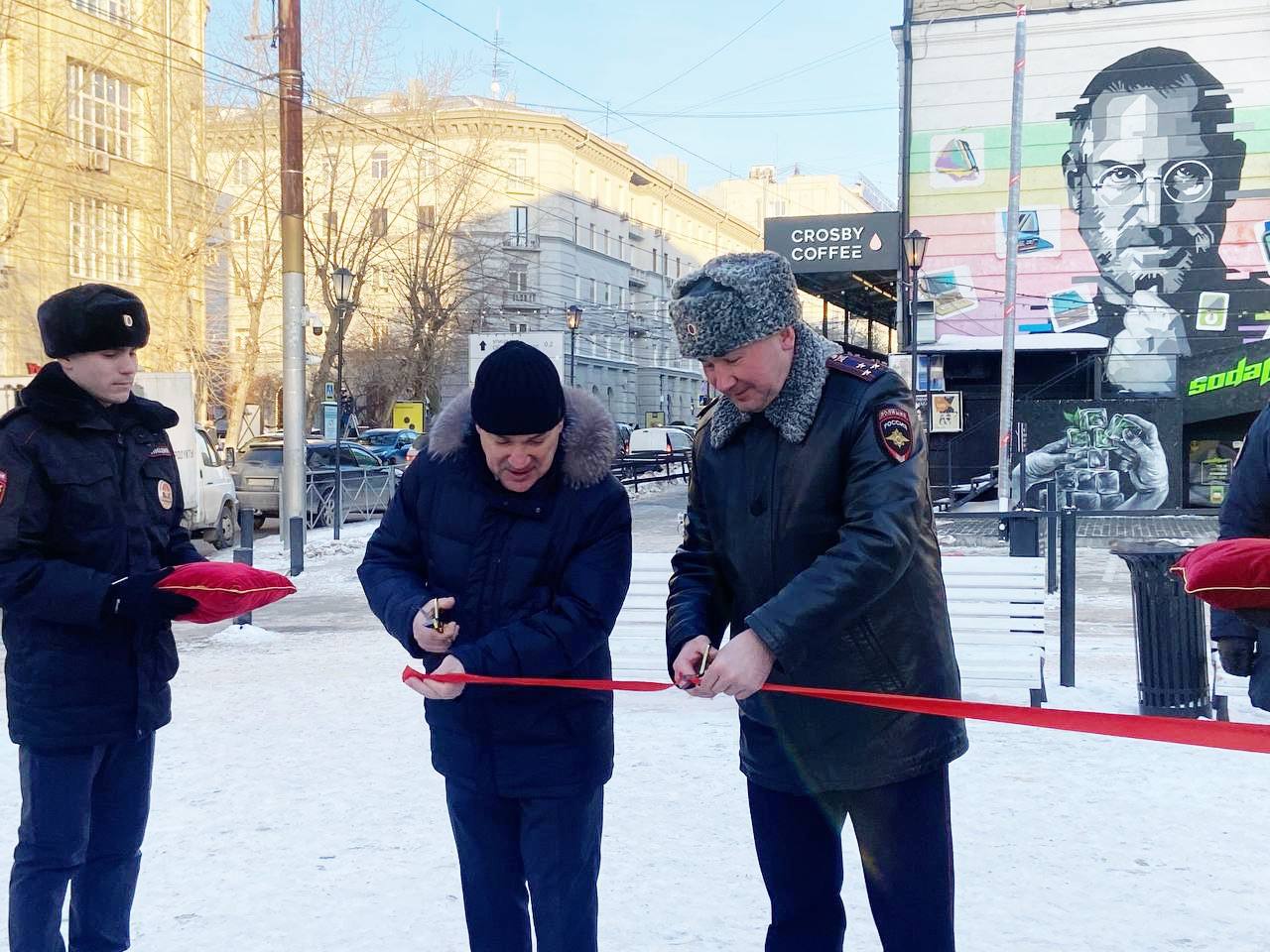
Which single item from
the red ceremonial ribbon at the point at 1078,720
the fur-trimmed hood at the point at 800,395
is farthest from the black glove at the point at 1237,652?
the fur-trimmed hood at the point at 800,395

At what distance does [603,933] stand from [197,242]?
26353mm

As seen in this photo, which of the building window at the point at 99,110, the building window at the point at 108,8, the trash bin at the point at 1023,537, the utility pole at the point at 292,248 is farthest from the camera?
the building window at the point at 99,110

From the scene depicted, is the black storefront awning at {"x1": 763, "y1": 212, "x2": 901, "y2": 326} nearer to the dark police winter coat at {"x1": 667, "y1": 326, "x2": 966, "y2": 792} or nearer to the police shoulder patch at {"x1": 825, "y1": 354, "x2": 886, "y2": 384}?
the police shoulder patch at {"x1": 825, "y1": 354, "x2": 886, "y2": 384}

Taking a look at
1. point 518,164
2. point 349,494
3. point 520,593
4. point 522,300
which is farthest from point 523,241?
point 520,593

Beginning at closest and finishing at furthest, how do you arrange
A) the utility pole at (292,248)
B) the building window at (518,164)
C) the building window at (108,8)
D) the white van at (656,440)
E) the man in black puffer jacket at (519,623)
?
the man in black puffer jacket at (519,623)
the utility pole at (292,248)
the building window at (108,8)
the white van at (656,440)
the building window at (518,164)

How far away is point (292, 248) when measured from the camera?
49.2ft

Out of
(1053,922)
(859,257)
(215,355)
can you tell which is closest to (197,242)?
(215,355)

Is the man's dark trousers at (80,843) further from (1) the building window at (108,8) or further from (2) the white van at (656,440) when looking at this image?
(2) the white van at (656,440)

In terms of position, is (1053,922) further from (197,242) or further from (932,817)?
(197,242)

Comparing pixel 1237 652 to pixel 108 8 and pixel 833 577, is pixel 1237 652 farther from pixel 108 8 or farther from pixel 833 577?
pixel 108 8

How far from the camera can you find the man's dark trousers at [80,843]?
9.68 feet

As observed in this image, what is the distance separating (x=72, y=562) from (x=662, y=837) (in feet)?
8.09

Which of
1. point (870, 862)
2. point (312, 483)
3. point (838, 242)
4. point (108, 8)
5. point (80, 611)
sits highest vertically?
point (108, 8)

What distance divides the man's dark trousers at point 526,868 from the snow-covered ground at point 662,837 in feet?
2.76
